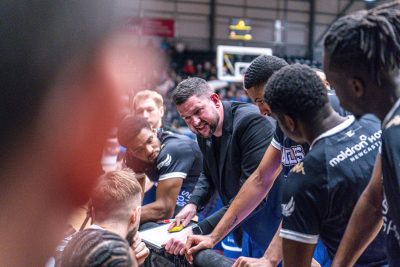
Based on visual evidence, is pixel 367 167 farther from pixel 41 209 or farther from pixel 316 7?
pixel 316 7

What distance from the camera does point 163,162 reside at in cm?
280

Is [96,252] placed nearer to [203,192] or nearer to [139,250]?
[139,250]

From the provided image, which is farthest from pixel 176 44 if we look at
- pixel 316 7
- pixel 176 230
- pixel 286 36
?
pixel 176 230

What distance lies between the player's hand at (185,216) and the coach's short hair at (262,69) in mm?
683

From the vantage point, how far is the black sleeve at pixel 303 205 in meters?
1.26

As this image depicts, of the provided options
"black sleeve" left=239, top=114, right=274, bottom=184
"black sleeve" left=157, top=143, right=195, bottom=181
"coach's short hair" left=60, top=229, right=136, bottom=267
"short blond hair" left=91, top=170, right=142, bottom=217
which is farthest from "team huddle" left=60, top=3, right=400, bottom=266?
"black sleeve" left=157, top=143, right=195, bottom=181

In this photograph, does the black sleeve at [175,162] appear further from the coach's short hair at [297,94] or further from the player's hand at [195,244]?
the coach's short hair at [297,94]

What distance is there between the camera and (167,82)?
11.9 m

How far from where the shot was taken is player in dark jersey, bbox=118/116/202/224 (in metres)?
2.70

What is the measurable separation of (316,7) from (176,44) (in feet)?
19.7

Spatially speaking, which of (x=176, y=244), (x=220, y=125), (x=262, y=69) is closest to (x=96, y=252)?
(x=176, y=244)

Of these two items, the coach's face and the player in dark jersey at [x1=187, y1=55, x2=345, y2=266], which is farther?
the coach's face

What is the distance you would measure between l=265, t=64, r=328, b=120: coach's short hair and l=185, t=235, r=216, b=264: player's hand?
696mm

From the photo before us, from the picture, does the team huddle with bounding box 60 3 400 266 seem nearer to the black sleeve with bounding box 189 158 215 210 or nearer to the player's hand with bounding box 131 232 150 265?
the player's hand with bounding box 131 232 150 265
